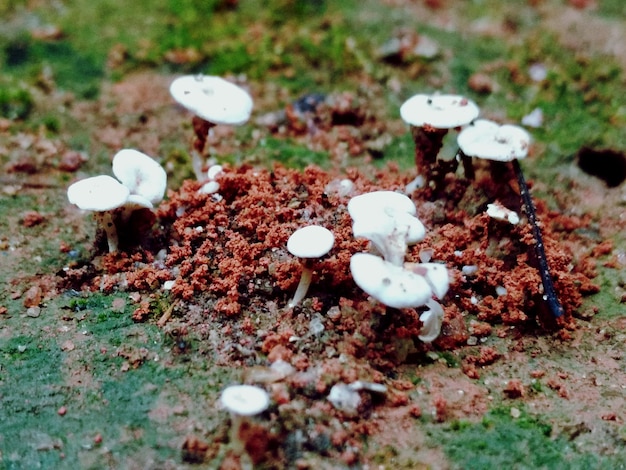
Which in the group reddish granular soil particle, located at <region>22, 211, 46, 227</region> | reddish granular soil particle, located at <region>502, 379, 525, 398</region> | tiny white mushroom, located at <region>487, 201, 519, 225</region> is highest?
tiny white mushroom, located at <region>487, 201, 519, 225</region>

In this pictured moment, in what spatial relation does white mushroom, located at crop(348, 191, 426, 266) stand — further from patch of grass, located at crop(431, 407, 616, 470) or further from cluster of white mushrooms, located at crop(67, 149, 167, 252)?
cluster of white mushrooms, located at crop(67, 149, 167, 252)

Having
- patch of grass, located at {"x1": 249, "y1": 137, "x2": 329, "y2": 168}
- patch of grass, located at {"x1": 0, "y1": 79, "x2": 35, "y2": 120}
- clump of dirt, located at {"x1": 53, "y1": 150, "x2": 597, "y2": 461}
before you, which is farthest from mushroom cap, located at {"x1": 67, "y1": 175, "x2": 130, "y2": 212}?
patch of grass, located at {"x1": 0, "y1": 79, "x2": 35, "y2": 120}

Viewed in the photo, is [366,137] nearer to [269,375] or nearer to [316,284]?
[316,284]

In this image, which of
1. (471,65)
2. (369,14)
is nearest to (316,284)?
(471,65)

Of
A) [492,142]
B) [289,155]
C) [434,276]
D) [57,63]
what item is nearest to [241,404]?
[434,276]

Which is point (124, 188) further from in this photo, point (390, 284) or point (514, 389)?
point (514, 389)
